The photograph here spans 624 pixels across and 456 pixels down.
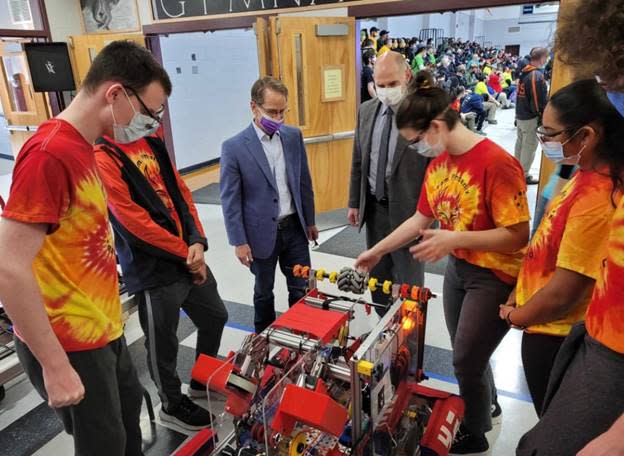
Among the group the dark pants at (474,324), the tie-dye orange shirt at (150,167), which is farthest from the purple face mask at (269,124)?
the dark pants at (474,324)

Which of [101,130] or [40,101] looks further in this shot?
[40,101]

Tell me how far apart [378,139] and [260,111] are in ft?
2.15

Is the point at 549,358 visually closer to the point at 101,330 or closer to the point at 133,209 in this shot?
the point at 101,330

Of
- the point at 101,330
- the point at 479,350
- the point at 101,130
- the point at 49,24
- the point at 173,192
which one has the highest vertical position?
the point at 49,24

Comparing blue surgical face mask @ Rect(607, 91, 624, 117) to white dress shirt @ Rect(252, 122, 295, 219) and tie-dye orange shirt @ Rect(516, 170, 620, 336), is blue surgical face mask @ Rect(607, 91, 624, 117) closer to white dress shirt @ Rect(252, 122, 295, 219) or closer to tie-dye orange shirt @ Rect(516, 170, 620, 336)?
tie-dye orange shirt @ Rect(516, 170, 620, 336)

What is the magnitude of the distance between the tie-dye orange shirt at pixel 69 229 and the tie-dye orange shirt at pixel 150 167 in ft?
1.91

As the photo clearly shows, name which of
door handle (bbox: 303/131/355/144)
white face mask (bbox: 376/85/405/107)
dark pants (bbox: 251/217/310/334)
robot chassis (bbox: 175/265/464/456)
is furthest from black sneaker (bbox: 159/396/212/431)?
door handle (bbox: 303/131/355/144)

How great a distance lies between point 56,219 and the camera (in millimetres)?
1125

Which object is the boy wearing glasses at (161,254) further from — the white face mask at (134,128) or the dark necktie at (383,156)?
the dark necktie at (383,156)

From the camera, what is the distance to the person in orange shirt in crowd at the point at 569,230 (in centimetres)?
115

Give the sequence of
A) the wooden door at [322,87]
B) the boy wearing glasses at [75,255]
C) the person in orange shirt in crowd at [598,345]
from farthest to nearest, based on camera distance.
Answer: the wooden door at [322,87], the boy wearing glasses at [75,255], the person in orange shirt in crowd at [598,345]

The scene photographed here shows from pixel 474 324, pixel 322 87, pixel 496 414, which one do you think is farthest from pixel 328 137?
pixel 474 324

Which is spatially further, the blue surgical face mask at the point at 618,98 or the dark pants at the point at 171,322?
the dark pants at the point at 171,322

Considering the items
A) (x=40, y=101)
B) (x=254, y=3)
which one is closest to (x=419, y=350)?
(x=254, y=3)
